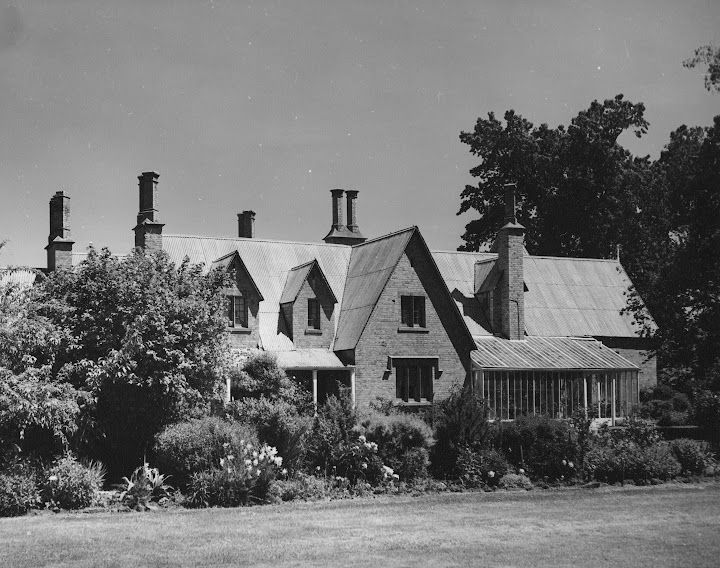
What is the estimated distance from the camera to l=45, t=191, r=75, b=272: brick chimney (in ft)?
132

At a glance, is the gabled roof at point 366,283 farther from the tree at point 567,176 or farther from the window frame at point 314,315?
the tree at point 567,176

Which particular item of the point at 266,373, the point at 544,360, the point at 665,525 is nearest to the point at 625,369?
the point at 544,360

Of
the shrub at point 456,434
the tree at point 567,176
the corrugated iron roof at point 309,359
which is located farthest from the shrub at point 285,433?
the tree at point 567,176

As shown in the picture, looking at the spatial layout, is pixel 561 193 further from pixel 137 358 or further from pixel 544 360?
pixel 137 358

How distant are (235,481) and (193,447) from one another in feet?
5.53

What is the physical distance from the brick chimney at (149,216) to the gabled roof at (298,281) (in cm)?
541

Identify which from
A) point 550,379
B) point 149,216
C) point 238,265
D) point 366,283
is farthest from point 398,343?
point 149,216

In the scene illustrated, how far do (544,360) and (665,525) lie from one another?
71.0 ft

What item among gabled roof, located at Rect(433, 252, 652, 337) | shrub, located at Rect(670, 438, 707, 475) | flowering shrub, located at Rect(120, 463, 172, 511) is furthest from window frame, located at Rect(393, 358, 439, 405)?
flowering shrub, located at Rect(120, 463, 172, 511)

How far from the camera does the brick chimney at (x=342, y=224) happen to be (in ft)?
159

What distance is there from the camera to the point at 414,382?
132 ft

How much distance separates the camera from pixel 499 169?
66.1 metres

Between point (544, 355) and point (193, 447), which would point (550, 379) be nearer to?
point (544, 355)

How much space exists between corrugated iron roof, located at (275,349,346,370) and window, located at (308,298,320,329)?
119 cm
